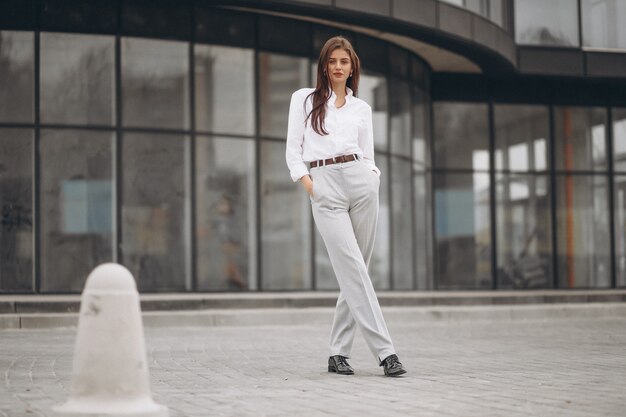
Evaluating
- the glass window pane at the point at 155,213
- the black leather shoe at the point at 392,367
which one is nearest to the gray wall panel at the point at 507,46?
the glass window pane at the point at 155,213

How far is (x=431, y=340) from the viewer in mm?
11008

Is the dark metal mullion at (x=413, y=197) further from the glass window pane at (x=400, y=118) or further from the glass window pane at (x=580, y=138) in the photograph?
the glass window pane at (x=580, y=138)

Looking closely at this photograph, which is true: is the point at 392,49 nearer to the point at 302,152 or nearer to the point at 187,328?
the point at 187,328

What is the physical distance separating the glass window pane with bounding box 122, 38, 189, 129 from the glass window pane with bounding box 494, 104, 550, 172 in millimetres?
8222

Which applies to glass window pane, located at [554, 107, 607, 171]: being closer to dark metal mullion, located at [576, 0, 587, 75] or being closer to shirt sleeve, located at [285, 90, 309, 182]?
dark metal mullion, located at [576, 0, 587, 75]

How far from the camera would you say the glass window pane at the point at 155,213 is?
1684 centimetres

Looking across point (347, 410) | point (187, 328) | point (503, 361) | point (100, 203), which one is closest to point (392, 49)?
point (100, 203)

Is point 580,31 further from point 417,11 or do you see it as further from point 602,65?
point 417,11

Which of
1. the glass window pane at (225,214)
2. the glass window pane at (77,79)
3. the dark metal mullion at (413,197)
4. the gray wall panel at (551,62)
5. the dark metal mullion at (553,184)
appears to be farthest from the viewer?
the dark metal mullion at (553,184)

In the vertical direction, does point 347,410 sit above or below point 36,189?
below

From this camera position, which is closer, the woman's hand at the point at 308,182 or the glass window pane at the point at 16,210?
the woman's hand at the point at 308,182

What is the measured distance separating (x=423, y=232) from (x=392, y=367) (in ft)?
48.2

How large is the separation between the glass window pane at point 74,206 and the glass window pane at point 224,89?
66.9 inches

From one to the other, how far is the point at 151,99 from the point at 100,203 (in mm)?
1845
